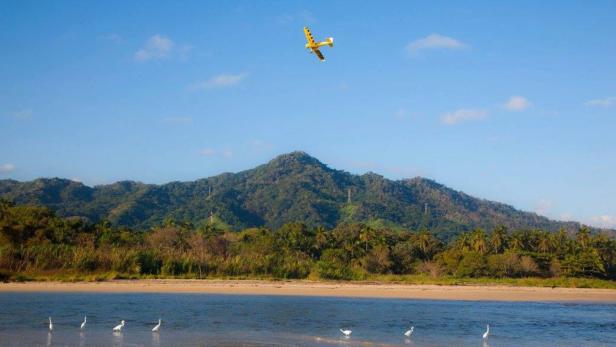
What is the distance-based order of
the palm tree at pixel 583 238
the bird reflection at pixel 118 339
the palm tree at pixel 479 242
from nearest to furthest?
the bird reflection at pixel 118 339 → the palm tree at pixel 479 242 → the palm tree at pixel 583 238

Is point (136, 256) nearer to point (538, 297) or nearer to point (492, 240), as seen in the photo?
point (538, 297)

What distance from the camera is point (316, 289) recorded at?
165ft

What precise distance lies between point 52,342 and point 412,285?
41.5m

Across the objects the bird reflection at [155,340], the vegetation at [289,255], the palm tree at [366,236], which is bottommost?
the bird reflection at [155,340]

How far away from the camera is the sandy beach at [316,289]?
44.8m

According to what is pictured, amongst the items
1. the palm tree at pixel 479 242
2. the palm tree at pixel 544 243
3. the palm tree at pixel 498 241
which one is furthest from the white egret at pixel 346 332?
the palm tree at pixel 544 243

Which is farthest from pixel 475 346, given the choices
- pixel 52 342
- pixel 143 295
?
pixel 143 295

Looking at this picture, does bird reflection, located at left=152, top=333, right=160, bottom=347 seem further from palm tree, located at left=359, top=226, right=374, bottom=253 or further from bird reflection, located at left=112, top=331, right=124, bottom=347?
palm tree, located at left=359, top=226, right=374, bottom=253

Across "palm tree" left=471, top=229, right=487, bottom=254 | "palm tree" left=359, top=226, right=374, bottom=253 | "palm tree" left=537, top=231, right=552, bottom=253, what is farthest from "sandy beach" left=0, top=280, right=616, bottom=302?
"palm tree" left=537, top=231, right=552, bottom=253

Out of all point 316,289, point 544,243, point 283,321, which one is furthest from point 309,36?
point 544,243

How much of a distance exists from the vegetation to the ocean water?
1383 cm

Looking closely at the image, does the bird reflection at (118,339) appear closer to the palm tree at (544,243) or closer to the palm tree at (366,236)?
the palm tree at (366,236)

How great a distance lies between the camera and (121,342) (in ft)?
67.1

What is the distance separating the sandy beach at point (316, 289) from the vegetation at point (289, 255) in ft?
13.1
